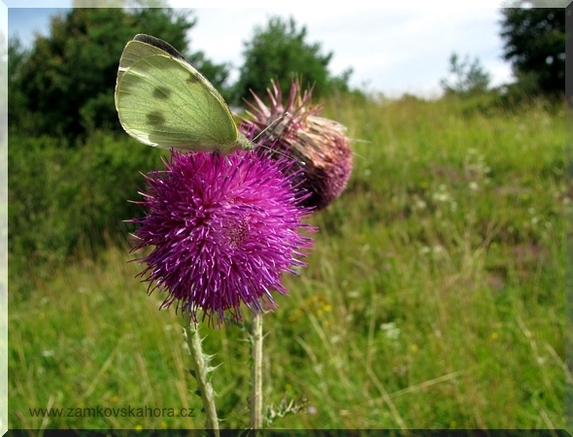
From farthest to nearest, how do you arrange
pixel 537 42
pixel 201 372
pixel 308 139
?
pixel 537 42
pixel 308 139
pixel 201 372

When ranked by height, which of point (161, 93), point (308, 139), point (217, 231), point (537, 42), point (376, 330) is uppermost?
point (537, 42)

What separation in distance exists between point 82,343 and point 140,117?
3.90 metres

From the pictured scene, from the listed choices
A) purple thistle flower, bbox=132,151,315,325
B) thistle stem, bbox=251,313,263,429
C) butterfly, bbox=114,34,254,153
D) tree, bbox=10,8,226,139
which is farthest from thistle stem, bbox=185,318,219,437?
tree, bbox=10,8,226,139

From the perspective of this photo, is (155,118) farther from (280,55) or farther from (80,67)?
(80,67)

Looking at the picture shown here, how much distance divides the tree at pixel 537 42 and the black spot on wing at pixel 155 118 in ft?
21.0

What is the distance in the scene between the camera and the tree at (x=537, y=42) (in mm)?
7465

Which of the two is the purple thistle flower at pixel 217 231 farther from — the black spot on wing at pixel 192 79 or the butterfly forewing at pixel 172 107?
the black spot on wing at pixel 192 79

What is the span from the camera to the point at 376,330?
4.61m

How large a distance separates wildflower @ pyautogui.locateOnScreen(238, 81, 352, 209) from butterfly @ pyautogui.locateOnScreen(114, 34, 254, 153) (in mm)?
292

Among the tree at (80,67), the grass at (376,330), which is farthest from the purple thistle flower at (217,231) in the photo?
the tree at (80,67)

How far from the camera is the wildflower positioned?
1838 mm

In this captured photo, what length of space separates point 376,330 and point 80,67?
10.3 m

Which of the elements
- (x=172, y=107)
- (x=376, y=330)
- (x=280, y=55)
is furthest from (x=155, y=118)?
(x=280, y=55)

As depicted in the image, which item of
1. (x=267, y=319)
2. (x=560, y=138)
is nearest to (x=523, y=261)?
(x=267, y=319)
